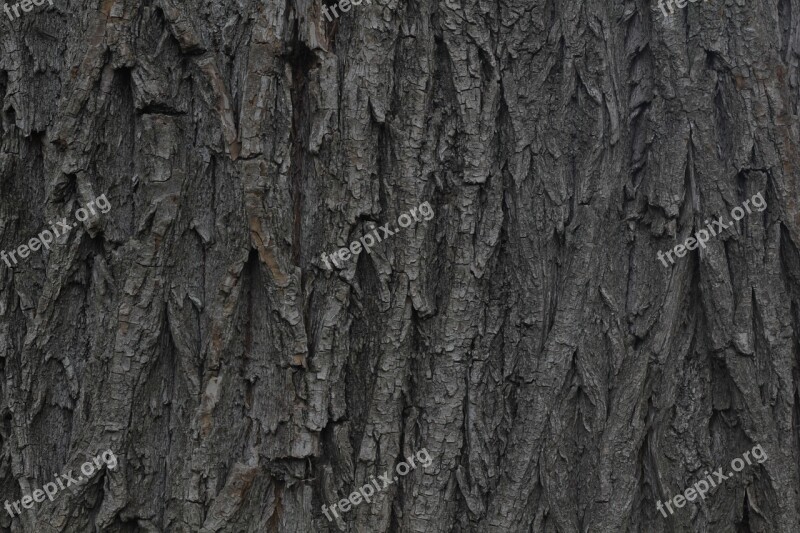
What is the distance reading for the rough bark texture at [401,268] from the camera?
1628 millimetres

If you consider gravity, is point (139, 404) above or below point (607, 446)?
above

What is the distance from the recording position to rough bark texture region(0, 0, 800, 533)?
1.63 metres

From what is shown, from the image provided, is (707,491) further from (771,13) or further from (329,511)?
(771,13)

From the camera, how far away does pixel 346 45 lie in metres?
1.67

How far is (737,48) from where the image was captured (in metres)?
1.72

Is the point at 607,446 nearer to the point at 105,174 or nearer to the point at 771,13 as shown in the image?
the point at 771,13

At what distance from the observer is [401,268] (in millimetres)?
1674

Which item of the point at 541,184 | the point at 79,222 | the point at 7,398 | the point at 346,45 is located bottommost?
the point at 7,398

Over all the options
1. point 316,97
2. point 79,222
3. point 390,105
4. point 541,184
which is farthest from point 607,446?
point 79,222

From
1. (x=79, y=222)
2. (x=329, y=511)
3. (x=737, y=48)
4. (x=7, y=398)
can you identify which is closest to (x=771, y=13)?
(x=737, y=48)

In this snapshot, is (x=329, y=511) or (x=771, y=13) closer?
(x=329, y=511)

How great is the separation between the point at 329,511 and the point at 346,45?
3.95 feet

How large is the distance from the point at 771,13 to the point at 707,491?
132 cm

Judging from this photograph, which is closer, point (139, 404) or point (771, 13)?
point (139, 404)
